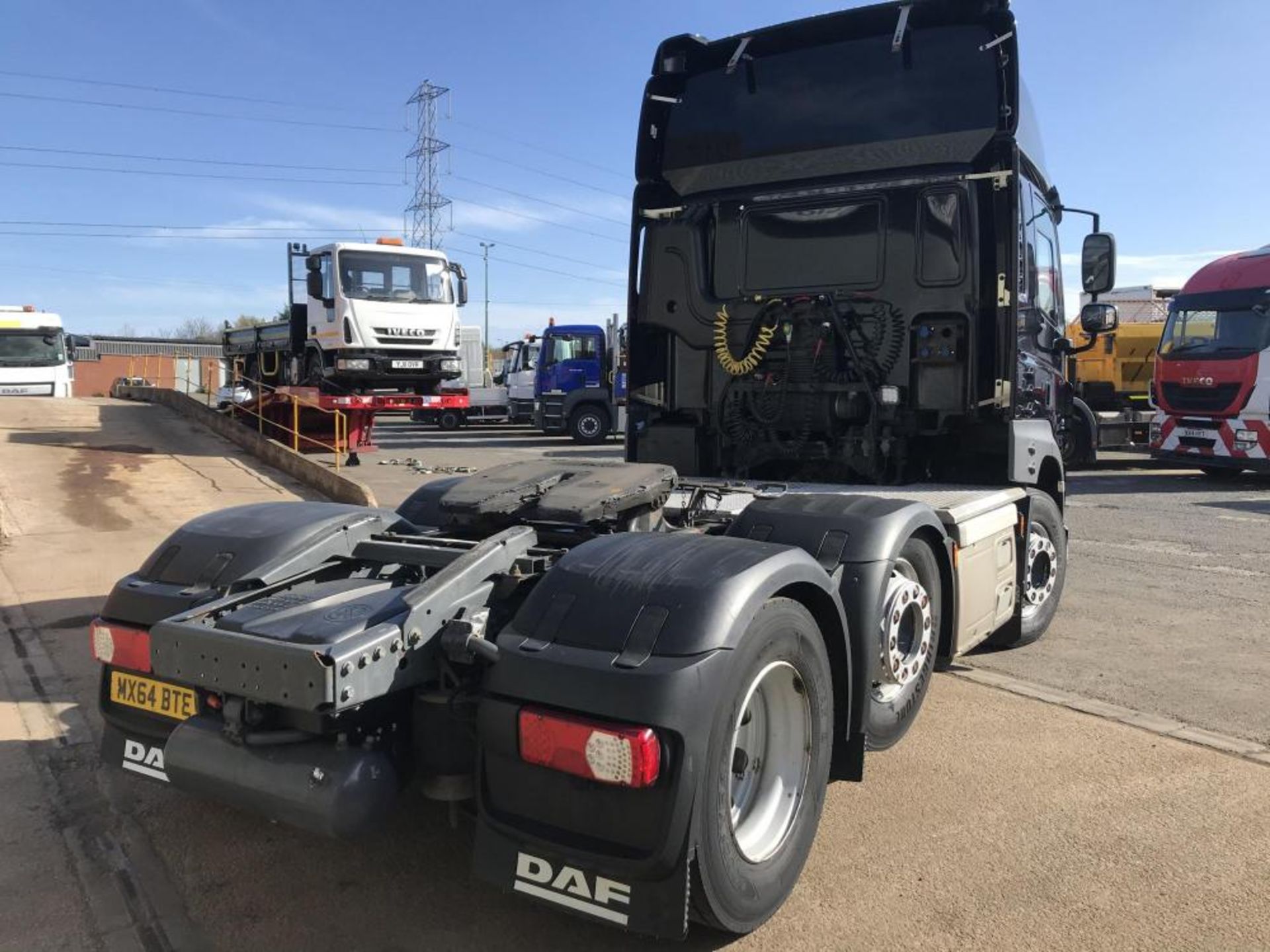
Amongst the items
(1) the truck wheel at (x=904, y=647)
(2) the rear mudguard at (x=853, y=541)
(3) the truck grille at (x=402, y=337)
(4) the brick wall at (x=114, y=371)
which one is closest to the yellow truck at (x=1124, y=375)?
(3) the truck grille at (x=402, y=337)

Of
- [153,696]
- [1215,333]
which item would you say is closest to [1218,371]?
[1215,333]

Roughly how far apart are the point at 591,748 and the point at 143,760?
69.1 inches

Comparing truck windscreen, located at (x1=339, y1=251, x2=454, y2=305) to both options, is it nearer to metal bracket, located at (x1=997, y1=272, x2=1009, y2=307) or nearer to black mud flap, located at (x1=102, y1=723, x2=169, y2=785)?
metal bracket, located at (x1=997, y1=272, x2=1009, y2=307)

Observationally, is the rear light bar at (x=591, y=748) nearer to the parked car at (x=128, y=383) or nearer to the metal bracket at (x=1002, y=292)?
the metal bracket at (x=1002, y=292)

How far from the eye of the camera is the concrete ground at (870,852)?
273 centimetres

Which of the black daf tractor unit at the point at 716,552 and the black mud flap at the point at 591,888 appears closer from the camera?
the black mud flap at the point at 591,888

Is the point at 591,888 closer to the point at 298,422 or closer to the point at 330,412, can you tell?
the point at 330,412

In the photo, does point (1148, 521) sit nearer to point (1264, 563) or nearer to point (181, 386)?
point (1264, 563)

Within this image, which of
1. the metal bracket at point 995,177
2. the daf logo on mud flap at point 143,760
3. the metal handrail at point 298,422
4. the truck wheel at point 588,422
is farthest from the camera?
the truck wheel at point 588,422

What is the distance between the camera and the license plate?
300 centimetres

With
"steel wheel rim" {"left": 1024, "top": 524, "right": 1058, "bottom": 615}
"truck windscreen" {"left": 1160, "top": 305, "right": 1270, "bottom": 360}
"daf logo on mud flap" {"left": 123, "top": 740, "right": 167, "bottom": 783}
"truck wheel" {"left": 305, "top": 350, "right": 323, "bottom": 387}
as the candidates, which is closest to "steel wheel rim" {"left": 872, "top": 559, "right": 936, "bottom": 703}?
"steel wheel rim" {"left": 1024, "top": 524, "right": 1058, "bottom": 615}

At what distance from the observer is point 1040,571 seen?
584 cm

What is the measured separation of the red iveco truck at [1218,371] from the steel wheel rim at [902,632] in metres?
13.2

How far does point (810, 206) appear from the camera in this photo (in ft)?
18.4
